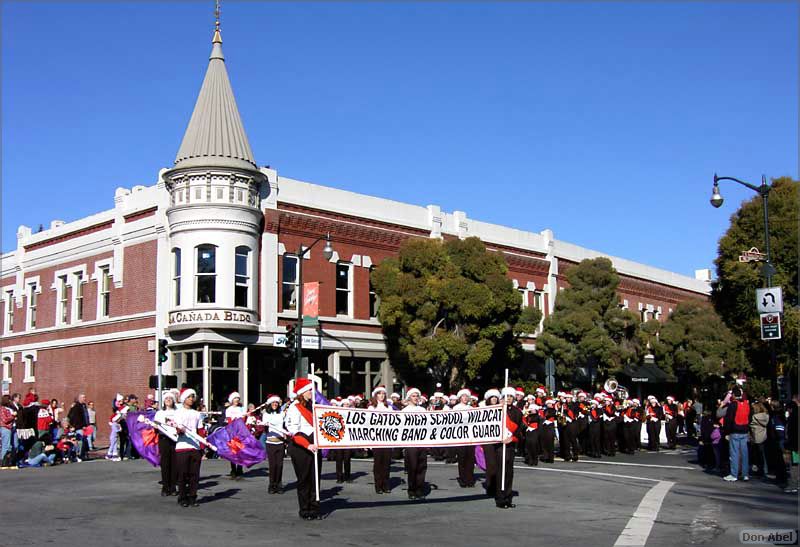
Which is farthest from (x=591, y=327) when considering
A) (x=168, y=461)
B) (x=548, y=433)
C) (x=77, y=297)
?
(x=168, y=461)

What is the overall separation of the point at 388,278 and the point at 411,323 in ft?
7.05

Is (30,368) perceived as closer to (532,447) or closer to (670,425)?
(532,447)

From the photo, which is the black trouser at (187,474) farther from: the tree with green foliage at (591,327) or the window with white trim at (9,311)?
the window with white trim at (9,311)

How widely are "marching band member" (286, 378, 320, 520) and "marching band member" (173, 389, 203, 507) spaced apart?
1925 mm

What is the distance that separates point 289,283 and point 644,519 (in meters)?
23.4

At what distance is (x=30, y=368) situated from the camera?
40312 mm

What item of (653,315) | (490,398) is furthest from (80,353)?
(653,315)

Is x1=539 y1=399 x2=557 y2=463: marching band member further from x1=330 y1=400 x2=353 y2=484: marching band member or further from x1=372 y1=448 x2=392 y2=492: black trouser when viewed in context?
x1=372 y1=448 x2=392 y2=492: black trouser

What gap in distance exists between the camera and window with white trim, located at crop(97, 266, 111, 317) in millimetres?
36062

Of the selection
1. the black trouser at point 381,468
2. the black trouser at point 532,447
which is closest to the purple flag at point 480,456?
the black trouser at point 381,468

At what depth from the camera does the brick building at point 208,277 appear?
3127 cm

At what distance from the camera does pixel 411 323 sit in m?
34.7

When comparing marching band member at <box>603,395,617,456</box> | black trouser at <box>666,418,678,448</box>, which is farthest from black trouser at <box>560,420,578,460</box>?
black trouser at <box>666,418,678,448</box>

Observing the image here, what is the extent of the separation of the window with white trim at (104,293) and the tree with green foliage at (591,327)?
64.6 feet
